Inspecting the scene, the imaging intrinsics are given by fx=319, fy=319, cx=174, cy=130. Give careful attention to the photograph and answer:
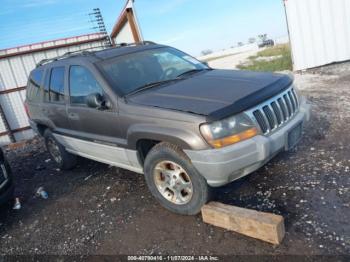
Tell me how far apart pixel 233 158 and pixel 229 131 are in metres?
0.26

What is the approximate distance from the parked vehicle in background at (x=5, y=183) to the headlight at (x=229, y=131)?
120 inches

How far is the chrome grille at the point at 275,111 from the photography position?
3186 millimetres

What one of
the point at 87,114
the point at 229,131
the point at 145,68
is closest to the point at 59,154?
the point at 87,114

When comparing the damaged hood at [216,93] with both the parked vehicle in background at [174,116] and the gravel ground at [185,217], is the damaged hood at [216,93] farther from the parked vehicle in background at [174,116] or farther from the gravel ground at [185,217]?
the gravel ground at [185,217]

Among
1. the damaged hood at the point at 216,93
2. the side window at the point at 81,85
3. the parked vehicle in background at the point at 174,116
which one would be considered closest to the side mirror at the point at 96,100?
the parked vehicle in background at the point at 174,116

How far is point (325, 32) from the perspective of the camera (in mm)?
9734

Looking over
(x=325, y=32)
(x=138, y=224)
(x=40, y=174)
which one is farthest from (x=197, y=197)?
(x=325, y=32)

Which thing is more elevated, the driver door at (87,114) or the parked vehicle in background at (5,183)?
the driver door at (87,114)

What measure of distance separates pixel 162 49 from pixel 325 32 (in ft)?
23.2

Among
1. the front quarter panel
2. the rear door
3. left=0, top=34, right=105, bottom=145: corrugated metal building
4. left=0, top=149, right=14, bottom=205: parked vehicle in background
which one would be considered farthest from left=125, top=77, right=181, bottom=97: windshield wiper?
left=0, top=34, right=105, bottom=145: corrugated metal building

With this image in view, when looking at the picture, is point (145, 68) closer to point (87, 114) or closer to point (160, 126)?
point (87, 114)

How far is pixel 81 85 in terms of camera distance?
14.3 feet

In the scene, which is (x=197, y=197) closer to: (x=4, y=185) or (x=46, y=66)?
(x=4, y=185)

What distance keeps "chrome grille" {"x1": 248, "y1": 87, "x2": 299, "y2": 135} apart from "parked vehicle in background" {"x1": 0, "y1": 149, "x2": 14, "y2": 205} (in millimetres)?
3473
